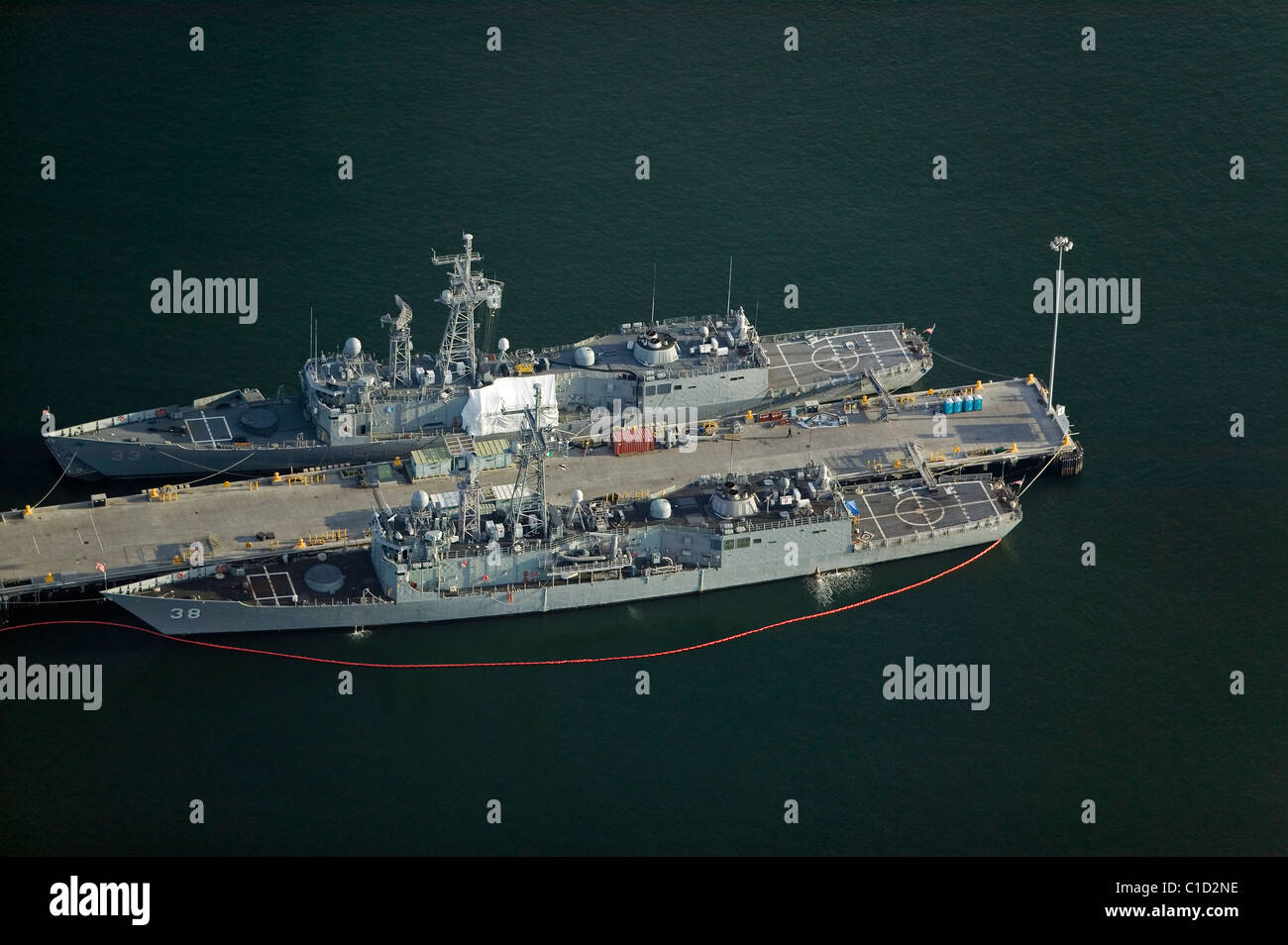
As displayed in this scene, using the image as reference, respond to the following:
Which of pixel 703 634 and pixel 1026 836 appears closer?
pixel 1026 836

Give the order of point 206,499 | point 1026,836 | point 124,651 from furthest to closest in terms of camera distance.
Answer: point 206,499
point 124,651
point 1026,836

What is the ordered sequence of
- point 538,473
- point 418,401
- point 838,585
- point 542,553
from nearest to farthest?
point 542,553 → point 838,585 → point 538,473 → point 418,401

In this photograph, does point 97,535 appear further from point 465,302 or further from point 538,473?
point 465,302

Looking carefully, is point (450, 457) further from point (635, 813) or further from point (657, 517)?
point (635, 813)

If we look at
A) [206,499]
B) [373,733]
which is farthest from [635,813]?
[206,499]

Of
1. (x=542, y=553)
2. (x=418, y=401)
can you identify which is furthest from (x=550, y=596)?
(x=418, y=401)

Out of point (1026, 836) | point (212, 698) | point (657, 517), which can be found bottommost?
point (1026, 836)

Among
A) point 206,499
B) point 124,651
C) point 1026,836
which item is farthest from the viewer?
point 206,499
